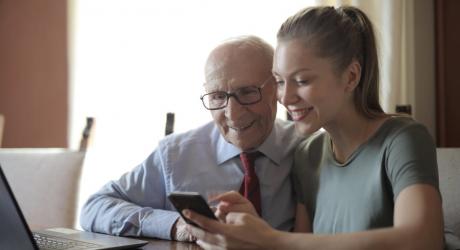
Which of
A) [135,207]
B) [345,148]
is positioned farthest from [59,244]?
[345,148]

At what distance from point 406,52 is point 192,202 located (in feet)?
5.10

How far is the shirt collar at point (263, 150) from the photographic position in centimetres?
164

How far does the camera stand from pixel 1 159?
2260mm

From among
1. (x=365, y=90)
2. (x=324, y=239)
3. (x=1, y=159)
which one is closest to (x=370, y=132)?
(x=365, y=90)

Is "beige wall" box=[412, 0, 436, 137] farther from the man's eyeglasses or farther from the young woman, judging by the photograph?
the young woman

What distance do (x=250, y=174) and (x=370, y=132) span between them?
428 millimetres

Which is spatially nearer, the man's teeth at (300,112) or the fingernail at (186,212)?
the fingernail at (186,212)

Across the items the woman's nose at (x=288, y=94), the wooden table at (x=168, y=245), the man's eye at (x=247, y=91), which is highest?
the man's eye at (x=247, y=91)

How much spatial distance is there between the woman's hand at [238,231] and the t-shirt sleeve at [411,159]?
0.27 metres

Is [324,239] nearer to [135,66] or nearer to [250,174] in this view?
[250,174]

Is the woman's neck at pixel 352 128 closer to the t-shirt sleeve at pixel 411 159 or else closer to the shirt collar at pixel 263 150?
the t-shirt sleeve at pixel 411 159

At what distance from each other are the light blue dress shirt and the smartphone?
1.23 ft

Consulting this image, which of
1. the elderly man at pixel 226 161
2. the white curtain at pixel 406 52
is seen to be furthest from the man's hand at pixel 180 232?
the white curtain at pixel 406 52

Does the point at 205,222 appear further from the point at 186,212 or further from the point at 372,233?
the point at 372,233
